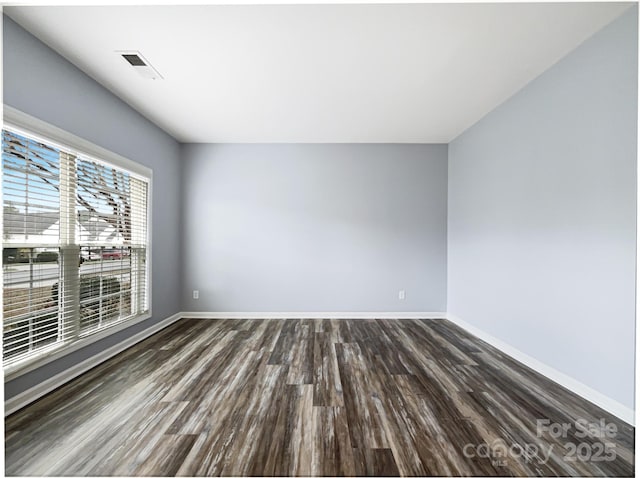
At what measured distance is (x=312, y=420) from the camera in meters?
1.94

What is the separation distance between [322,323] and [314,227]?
4.65ft

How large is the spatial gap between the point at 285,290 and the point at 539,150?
349 cm

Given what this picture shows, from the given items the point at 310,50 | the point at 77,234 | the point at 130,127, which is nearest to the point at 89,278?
the point at 77,234

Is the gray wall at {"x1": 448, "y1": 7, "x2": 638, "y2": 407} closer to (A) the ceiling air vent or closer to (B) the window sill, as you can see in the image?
(A) the ceiling air vent

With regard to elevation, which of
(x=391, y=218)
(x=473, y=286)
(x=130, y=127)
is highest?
(x=130, y=127)

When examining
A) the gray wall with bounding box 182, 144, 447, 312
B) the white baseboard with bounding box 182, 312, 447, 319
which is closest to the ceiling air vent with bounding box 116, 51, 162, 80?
the gray wall with bounding box 182, 144, 447, 312

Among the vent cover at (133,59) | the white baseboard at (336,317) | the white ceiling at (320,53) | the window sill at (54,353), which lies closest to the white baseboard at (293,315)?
the white baseboard at (336,317)

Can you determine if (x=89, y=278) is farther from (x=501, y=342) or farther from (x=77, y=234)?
(x=501, y=342)

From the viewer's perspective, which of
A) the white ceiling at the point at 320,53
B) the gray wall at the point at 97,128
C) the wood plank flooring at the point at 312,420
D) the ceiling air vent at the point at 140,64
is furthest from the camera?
the ceiling air vent at the point at 140,64

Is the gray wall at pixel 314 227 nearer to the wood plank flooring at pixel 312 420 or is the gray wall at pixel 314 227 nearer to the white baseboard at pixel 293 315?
the white baseboard at pixel 293 315

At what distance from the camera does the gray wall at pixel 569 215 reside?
1.99 meters

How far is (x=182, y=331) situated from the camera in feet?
12.4

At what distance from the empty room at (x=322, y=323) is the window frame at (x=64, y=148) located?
17 mm

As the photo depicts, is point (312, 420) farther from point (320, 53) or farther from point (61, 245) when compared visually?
point (320, 53)
